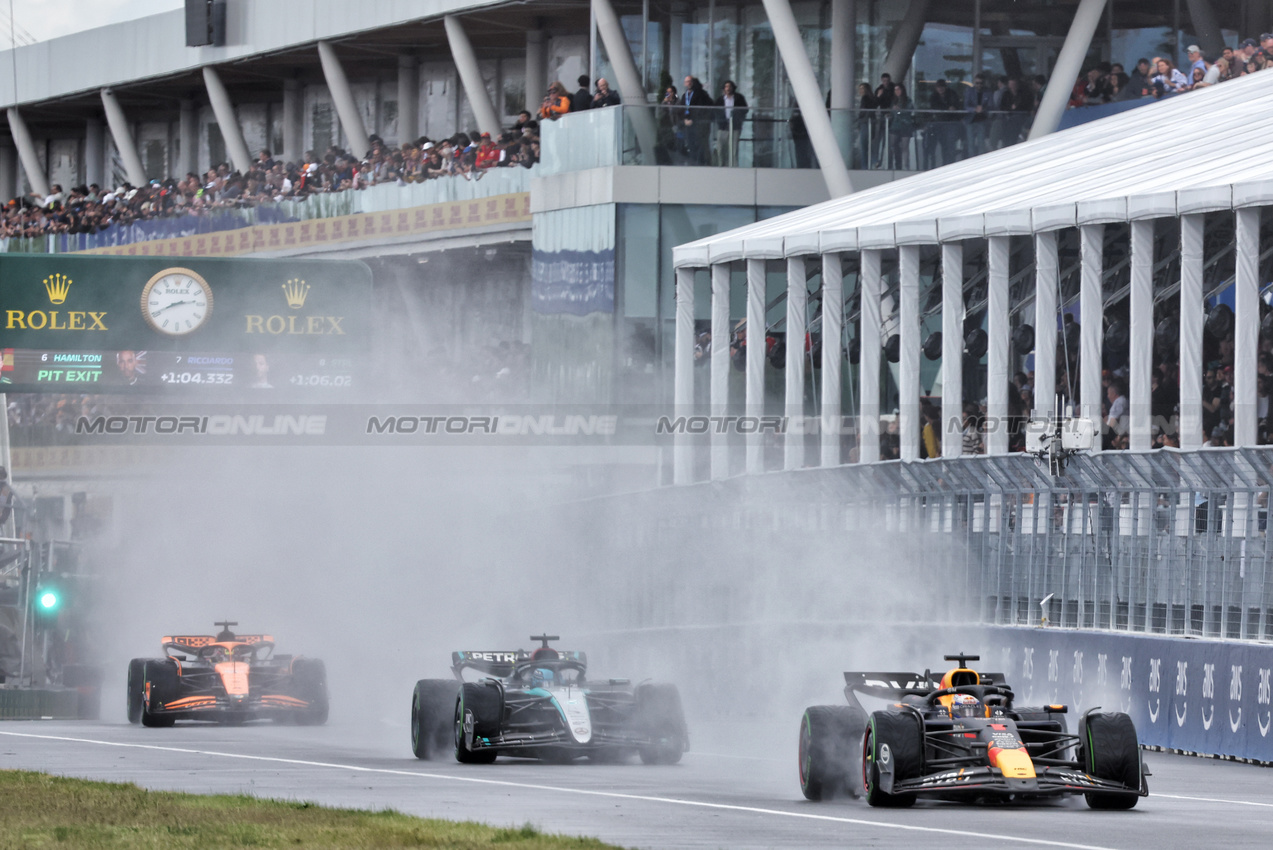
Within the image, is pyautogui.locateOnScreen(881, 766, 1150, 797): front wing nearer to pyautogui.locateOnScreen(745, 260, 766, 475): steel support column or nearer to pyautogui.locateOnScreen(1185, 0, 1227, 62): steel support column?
pyautogui.locateOnScreen(745, 260, 766, 475): steel support column

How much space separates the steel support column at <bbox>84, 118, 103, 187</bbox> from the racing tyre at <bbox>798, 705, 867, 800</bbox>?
6170 cm

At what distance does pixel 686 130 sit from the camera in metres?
40.2

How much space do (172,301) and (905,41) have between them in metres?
15.3

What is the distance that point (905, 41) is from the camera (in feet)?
140

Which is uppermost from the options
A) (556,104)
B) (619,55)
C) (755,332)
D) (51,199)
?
(51,199)

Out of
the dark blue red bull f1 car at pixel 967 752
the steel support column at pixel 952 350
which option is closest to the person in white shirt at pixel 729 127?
the steel support column at pixel 952 350

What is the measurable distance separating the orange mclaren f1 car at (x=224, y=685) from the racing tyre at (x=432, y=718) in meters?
6.12

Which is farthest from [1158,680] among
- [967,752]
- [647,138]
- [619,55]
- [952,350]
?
[619,55]

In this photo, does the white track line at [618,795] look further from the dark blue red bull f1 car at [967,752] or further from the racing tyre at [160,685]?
the racing tyre at [160,685]

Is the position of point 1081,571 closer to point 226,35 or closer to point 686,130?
point 686,130

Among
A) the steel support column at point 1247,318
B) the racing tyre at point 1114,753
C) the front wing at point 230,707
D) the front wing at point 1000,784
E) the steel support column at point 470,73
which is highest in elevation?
the steel support column at point 470,73

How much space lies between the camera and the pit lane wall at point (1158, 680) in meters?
19.0

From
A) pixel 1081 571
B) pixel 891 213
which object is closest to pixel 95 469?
pixel 891 213

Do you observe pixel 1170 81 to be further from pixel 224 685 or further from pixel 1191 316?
pixel 224 685
